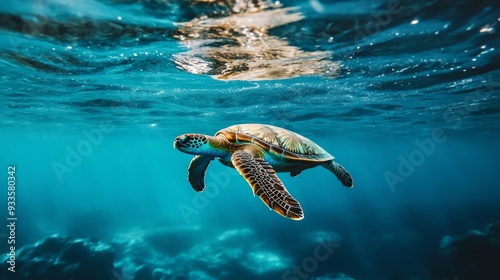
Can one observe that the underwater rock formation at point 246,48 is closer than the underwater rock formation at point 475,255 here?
Yes

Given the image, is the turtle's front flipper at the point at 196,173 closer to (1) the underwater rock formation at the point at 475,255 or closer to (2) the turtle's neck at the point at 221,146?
(2) the turtle's neck at the point at 221,146

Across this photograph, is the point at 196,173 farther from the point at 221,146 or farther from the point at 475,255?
the point at 475,255

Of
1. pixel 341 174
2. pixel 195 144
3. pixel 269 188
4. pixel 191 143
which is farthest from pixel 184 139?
pixel 341 174

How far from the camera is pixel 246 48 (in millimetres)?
8969

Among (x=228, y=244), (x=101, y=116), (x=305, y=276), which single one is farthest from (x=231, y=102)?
(x=101, y=116)

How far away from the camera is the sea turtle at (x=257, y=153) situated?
4366 millimetres

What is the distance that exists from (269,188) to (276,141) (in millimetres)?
2227

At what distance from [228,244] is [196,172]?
36.2 ft

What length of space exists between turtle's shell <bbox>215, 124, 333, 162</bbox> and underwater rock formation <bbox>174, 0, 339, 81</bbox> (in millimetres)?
2738

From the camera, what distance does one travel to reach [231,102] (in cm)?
1742

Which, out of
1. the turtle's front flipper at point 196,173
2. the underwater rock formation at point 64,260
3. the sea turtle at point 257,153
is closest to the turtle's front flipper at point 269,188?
the sea turtle at point 257,153

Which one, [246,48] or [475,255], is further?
[475,255]

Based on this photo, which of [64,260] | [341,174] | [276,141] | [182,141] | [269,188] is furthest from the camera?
[64,260]

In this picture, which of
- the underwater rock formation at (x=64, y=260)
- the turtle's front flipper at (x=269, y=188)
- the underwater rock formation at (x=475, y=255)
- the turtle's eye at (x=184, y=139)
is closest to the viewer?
the turtle's front flipper at (x=269, y=188)
